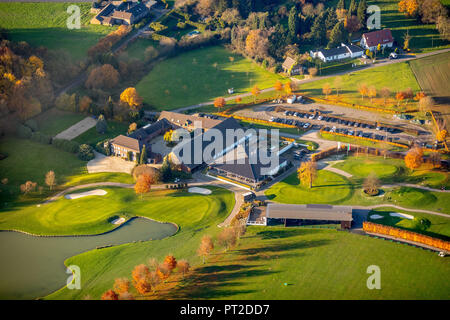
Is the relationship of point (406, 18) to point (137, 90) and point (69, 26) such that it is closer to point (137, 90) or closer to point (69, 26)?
point (137, 90)

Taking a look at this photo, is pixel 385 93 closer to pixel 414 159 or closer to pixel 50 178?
pixel 414 159

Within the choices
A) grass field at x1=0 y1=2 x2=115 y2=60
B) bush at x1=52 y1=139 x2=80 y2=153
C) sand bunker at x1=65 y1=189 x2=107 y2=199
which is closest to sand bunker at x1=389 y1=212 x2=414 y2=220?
sand bunker at x1=65 y1=189 x2=107 y2=199

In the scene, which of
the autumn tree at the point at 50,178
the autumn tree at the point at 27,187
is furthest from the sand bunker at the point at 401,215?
the autumn tree at the point at 27,187

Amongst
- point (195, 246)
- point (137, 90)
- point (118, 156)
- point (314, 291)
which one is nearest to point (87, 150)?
point (118, 156)

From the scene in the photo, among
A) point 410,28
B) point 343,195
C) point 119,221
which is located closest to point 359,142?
point 343,195

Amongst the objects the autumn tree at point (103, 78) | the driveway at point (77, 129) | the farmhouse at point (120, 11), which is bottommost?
the driveway at point (77, 129)

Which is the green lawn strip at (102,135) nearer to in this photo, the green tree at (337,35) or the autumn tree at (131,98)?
the autumn tree at (131,98)

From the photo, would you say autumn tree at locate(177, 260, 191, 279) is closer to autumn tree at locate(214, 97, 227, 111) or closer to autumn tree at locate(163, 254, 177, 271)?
autumn tree at locate(163, 254, 177, 271)
